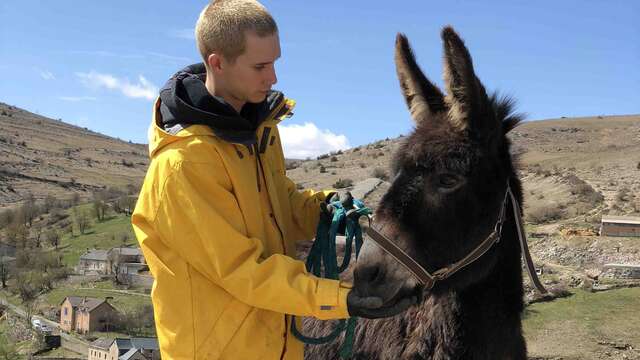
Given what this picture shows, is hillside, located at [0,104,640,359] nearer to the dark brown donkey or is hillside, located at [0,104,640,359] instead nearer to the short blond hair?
the dark brown donkey

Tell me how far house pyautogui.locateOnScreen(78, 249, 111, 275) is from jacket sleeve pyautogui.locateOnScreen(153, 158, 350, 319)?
135ft

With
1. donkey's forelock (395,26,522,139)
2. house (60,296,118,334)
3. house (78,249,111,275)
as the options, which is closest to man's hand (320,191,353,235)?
donkey's forelock (395,26,522,139)

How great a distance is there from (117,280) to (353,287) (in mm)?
41336

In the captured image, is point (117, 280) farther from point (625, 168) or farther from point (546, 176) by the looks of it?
point (625, 168)

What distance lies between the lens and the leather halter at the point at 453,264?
2.98 metres

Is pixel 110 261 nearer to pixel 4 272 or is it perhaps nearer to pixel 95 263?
pixel 95 263

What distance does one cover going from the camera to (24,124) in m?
139

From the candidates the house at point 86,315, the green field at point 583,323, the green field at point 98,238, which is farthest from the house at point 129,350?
the green field at point 98,238

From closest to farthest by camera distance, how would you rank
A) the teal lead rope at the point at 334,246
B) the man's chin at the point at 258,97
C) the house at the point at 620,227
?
the man's chin at the point at 258,97, the teal lead rope at the point at 334,246, the house at the point at 620,227

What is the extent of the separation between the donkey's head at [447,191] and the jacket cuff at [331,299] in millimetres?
126

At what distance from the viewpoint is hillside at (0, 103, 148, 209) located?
307 feet

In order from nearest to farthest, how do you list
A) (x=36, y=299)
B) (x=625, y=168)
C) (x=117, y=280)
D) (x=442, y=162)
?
1. (x=442, y=162)
2. (x=625, y=168)
3. (x=117, y=280)
4. (x=36, y=299)

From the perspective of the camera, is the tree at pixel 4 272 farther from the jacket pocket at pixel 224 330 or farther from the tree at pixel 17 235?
the jacket pocket at pixel 224 330

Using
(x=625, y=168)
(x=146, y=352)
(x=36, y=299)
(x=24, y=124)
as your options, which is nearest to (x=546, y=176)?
(x=625, y=168)
